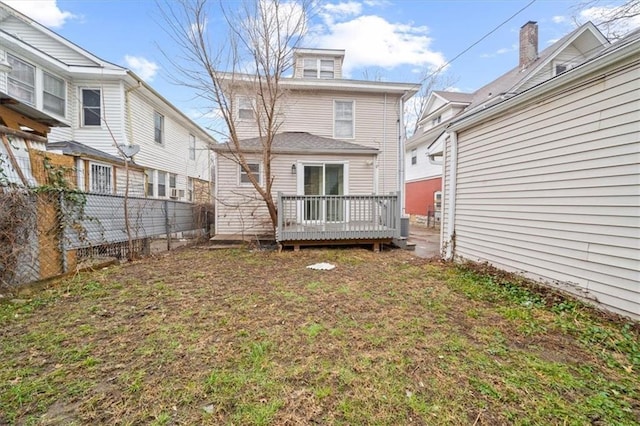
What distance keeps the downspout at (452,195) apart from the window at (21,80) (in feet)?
40.7

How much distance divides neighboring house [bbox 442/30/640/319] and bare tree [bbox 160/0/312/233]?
4.95 metres

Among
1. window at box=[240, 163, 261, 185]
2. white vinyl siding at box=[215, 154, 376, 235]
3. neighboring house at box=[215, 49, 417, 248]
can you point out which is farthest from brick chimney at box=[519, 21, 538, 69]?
window at box=[240, 163, 261, 185]

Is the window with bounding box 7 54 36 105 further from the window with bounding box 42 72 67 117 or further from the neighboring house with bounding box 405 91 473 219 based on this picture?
the neighboring house with bounding box 405 91 473 219

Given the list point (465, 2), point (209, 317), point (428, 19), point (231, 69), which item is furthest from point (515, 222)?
point (428, 19)

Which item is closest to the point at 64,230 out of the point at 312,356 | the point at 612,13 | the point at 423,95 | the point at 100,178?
the point at 312,356

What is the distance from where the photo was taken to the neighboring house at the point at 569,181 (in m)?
3.11

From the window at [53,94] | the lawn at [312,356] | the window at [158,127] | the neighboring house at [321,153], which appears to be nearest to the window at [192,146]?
the window at [158,127]

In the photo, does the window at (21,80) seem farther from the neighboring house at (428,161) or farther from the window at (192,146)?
the neighboring house at (428,161)

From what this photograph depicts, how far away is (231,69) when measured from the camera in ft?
24.2

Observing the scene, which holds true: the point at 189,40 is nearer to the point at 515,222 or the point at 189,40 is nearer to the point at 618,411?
the point at 515,222

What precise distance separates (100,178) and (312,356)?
932cm

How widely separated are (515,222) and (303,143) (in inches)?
258

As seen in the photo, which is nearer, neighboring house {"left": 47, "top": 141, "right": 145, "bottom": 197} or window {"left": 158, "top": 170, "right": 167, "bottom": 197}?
neighboring house {"left": 47, "top": 141, "right": 145, "bottom": 197}

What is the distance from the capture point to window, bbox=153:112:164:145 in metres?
12.0
